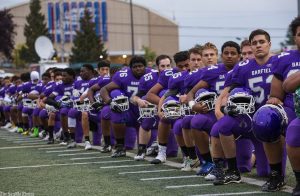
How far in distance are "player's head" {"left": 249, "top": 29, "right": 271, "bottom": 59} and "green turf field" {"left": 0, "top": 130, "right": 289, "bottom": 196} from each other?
1329 mm

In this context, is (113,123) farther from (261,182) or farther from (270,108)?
(270,108)

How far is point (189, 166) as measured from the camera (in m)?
7.55

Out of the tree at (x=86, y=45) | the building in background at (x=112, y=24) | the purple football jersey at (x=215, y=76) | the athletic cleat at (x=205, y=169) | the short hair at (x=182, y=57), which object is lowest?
the athletic cleat at (x=205, y=169)

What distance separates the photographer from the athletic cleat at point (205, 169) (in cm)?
695

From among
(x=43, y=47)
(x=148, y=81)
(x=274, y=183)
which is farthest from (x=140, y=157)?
(x=43, y=47)

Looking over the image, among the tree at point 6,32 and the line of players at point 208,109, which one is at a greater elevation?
the tree at point 6,32

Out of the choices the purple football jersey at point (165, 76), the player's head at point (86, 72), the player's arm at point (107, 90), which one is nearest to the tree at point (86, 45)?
the player's head at point (86, 72)

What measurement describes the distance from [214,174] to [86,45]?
189 feet

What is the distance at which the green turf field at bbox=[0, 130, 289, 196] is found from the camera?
A: 6066mm

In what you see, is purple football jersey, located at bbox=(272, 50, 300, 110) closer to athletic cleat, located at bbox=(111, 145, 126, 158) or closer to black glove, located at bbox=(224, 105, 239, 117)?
black glove, located at bbox=(224, 105, 239, 117)

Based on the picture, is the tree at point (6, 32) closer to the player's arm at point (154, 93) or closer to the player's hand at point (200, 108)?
the player's arm at point (154, 93)

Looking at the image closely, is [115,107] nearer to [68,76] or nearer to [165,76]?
[165,76]

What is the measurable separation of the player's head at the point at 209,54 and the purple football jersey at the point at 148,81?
1.75 metres

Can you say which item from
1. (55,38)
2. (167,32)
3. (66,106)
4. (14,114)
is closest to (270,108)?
(66,106)
